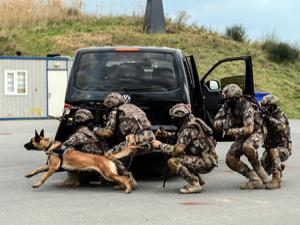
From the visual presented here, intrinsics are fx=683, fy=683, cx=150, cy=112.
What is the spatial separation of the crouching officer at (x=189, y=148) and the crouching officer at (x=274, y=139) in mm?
1117

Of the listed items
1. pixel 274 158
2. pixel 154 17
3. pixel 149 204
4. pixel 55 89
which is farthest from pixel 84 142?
pixel 154 17

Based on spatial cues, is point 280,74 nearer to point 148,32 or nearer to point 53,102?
point 148,32

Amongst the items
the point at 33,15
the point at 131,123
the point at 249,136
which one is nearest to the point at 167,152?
the point at 131,123

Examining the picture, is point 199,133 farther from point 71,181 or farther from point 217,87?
point 217,87

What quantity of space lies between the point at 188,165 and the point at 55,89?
22.3 m

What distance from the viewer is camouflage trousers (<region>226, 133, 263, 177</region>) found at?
30.7ft

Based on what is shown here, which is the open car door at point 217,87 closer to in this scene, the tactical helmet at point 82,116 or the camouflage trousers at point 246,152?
the camouflage trousers at point 246,152

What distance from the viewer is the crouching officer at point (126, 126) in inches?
360

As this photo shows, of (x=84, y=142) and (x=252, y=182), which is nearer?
(x=84, y=142)

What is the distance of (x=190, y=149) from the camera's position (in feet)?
29.9

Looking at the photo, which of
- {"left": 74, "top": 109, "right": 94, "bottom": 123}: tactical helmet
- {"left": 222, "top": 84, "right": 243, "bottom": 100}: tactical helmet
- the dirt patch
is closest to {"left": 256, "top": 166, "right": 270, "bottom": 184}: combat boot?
{"left": 222, "top": 84, "right": 243, "bottom": 100}: tactical helmet

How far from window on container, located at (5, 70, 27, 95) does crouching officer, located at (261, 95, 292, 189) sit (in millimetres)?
21464

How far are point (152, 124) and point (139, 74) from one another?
0.85 metres

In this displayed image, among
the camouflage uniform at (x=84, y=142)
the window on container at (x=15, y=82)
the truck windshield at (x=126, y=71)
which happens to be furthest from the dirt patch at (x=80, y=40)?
the camouflage uniform at (x=84, y=142)
